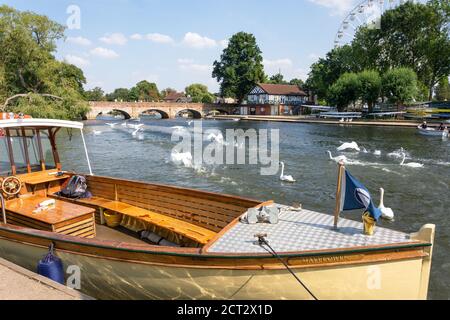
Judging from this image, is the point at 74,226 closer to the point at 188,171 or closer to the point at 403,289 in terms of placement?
the point at 403,289

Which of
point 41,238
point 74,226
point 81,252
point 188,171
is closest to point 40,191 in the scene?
point 74,226

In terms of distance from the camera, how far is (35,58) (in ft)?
137

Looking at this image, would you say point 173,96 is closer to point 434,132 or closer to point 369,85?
point 369,85

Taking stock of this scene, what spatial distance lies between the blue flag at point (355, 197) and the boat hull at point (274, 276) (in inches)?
26.9

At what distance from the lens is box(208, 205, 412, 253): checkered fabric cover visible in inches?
193

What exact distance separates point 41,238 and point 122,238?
2.34 meters

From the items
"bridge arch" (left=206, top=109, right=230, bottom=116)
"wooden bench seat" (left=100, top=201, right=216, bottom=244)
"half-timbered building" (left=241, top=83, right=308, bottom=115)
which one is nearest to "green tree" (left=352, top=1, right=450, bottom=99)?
"half-timbered building" (left=241, top=83, right=308, bottom=115)

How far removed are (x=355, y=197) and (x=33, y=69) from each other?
4668 cm

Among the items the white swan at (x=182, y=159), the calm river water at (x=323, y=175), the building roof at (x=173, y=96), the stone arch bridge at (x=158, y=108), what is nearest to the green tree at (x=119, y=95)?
the building roof at (x=173, y=96)

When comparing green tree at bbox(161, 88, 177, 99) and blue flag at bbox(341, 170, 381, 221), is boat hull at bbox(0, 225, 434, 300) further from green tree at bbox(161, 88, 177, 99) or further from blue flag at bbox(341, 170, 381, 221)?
green tree at bbox(161, 88, 177, 99)

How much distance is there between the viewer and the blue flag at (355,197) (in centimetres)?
506

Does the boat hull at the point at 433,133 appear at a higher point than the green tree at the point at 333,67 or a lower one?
lower

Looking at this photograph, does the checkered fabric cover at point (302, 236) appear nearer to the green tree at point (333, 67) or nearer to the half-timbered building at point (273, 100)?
the green tree at point (333, 67)
